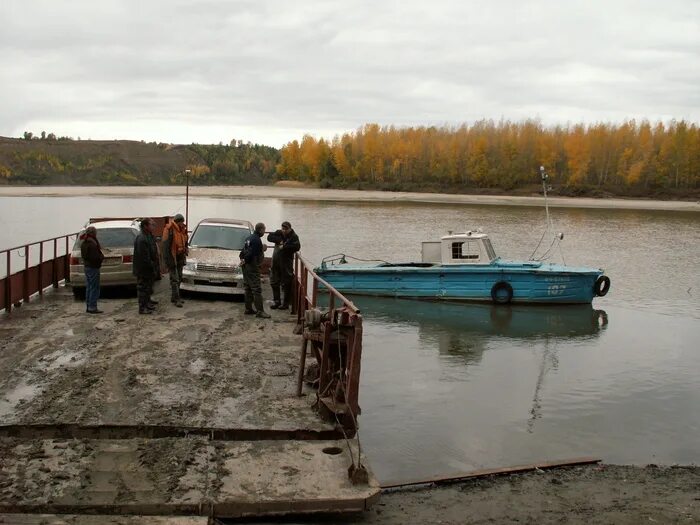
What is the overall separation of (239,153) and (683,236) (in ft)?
455

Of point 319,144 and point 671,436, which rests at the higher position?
point 319,144

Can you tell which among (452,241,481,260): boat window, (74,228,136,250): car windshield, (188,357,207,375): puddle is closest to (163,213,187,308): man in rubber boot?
(74,228,136,250): car windshield

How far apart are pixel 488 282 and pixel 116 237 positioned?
11.6 metres

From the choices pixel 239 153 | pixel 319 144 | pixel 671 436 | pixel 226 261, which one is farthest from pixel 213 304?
pixel 239 153

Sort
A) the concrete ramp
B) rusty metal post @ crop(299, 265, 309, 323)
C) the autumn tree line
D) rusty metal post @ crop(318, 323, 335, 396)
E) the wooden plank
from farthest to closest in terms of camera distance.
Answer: the autumn tree line < rusty metal post @ crop(299, 265, 309, 323) < rusty metal post @ crop(318, 323, 335, 396) < the wooden plank < the concrete ramp

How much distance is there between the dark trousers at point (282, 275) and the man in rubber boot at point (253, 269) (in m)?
0.65

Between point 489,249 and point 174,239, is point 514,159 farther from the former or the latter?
point 174,239

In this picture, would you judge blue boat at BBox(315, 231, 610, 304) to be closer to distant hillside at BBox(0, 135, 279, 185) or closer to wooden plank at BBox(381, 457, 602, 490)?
wooden plank at BBox(381, 457, 602, 490)

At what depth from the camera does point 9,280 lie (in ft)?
45.1

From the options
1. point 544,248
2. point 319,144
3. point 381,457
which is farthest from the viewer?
point 319,144

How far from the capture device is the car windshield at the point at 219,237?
16.6m

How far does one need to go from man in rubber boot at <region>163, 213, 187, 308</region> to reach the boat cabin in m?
10.2

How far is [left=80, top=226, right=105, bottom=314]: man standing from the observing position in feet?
44.1

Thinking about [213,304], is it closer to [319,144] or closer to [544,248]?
[544,248]
